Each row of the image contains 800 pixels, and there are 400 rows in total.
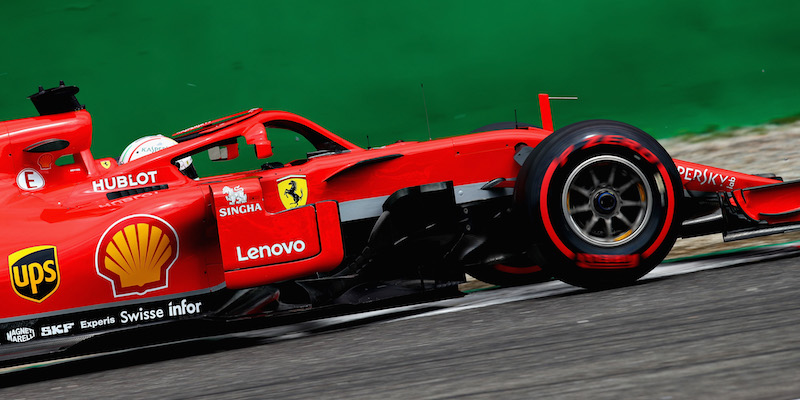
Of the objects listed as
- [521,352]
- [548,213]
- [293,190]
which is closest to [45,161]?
[293,190]

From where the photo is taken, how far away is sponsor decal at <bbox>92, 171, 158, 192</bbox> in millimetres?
4461

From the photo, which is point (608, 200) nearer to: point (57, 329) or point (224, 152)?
point (224, 152)

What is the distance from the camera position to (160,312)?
4.30m

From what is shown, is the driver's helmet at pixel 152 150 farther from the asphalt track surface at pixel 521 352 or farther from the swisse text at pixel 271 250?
the asphalt track surface at pixel 521 352

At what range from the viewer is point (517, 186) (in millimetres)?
4480

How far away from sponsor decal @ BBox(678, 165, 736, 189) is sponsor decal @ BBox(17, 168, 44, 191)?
3623mm

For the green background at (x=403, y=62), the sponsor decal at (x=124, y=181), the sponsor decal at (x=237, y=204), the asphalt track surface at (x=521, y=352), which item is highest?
the green background at (x=403, y=62)

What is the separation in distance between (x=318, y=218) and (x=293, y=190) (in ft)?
0.98

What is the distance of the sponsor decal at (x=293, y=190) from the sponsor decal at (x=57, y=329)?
1.26 m

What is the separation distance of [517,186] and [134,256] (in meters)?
2.06

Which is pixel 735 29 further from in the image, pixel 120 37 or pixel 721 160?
pixel 120 37

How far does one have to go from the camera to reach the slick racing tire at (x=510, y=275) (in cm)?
552

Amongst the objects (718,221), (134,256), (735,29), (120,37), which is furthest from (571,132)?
(120,37)

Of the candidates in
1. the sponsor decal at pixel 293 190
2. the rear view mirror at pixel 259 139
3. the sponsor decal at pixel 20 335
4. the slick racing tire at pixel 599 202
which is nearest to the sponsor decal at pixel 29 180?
the sponsor decal at pixel 20 335
